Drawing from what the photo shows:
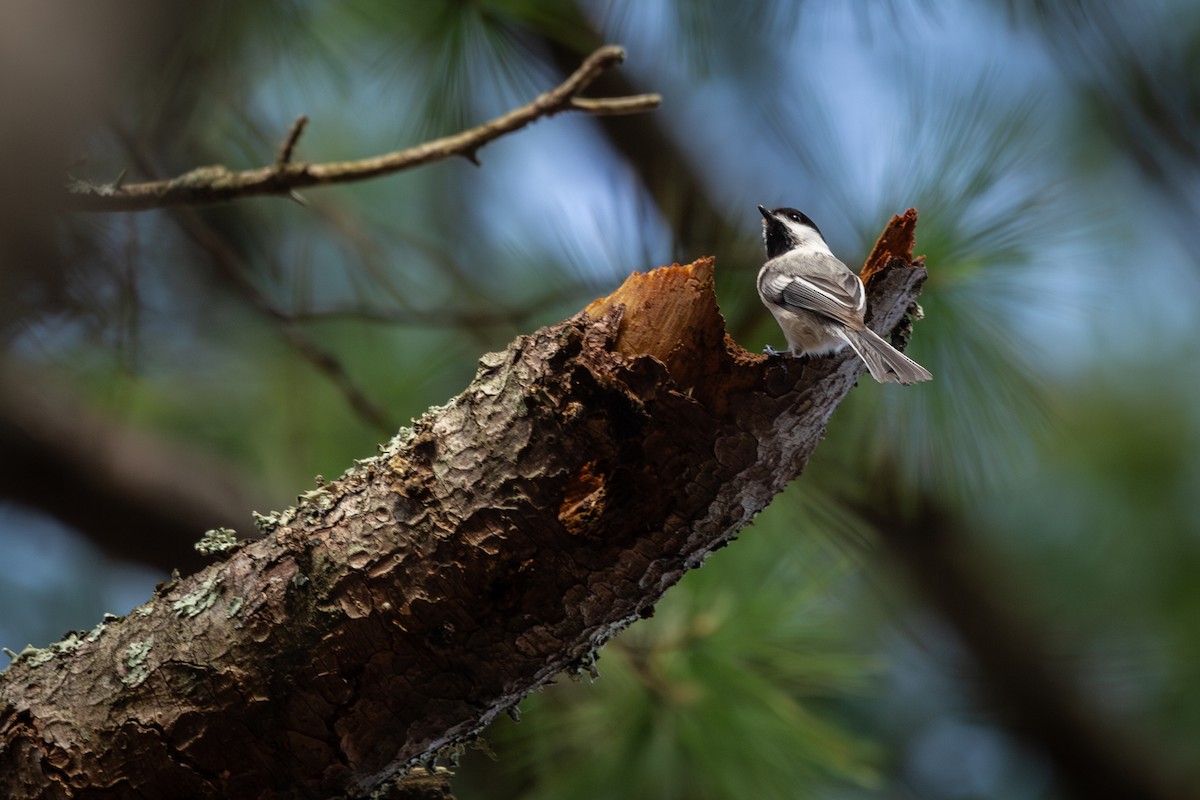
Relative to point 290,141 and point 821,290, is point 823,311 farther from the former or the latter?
point 290,141

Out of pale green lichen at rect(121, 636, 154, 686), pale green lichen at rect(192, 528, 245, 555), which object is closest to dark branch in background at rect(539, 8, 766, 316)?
pale green lichen at rect(192, 528, 245, 555)

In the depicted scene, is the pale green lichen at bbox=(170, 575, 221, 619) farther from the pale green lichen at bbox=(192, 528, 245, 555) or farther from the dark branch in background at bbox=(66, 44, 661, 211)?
the dark branch in background at bbox=(66, 44, 661, 211)

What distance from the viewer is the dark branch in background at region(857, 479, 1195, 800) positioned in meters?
2.02

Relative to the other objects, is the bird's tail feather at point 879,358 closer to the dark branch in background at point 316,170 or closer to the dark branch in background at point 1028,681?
the dark branch in background at point 316,170

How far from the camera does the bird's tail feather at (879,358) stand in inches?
32.2

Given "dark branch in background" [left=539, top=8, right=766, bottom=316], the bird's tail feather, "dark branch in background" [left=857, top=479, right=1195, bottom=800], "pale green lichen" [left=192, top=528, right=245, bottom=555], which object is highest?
"dark branch in background" [left=539, top=8, right=766, bottom=316]

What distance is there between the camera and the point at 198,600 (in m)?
0.80

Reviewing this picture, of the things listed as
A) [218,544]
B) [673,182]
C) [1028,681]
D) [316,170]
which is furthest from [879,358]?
[1028,681]

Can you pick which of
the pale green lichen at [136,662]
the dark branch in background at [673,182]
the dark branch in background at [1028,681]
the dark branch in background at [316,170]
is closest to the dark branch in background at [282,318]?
the dark branch in background at [316,170]

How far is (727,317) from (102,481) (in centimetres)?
114

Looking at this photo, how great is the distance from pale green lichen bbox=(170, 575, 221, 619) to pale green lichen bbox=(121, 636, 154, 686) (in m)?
0.04

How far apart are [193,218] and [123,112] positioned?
1.50ft

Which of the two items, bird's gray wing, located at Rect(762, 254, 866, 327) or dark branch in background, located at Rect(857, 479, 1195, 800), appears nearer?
bird's gray wing, located at Rect(762, 254, 866, 327)

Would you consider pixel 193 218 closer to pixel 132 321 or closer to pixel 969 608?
pixel 132 321
